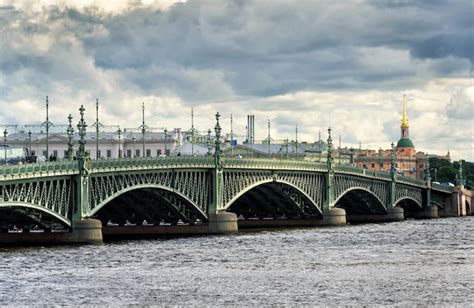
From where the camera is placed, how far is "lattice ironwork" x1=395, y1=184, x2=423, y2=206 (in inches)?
5443

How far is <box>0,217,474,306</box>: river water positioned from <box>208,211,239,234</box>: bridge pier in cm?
528

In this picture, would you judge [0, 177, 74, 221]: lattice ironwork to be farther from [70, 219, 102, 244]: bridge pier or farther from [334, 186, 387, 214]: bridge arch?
[334, 186, 387, 214]: bridge arch

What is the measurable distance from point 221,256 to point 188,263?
4.77 meters

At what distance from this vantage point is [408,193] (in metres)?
143

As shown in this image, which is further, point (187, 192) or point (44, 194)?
point (187, 192)

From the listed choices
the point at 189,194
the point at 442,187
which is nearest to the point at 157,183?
the point at 189,194

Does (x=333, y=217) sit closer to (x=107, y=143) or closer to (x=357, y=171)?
(x=357, y=171)

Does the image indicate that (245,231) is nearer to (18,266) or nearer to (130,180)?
(130,180)

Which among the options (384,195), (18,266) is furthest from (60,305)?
(384,195)

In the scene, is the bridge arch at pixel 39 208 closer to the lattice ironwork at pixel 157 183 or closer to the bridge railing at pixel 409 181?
the lattice ironwork at pixel 157 183

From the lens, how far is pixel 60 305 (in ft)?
162

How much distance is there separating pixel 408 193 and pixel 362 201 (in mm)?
13742

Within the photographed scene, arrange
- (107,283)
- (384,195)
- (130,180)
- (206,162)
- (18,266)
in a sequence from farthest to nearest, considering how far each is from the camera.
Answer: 1. (384,195)
2. (206,162)
3. (130,180)
4. (18,266)
5. (107,283)

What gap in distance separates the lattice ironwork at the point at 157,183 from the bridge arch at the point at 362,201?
3396cm
